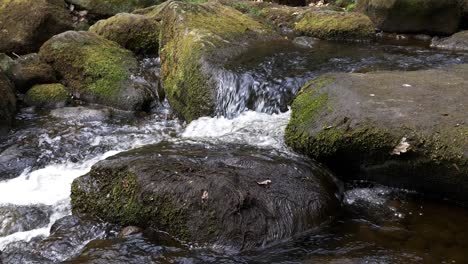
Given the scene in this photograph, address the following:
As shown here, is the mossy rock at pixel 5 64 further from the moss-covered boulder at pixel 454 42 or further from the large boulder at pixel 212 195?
the moss-covered boulder at pixel 454 42

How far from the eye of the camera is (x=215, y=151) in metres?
4.57

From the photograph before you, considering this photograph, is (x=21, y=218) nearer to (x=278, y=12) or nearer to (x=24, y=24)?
(x=24, y=24)

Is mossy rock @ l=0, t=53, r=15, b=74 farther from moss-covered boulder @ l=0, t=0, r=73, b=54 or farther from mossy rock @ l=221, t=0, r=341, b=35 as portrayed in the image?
mossy rock @ l=221, t=0, r=341, b=35

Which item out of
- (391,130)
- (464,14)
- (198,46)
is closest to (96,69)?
(198,46)

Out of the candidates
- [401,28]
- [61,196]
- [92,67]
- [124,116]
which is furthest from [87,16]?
[61,196]

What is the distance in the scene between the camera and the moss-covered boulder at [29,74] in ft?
25.7

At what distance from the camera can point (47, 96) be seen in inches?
301

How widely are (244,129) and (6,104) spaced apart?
144 inches

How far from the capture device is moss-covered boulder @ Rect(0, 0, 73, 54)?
948 cm

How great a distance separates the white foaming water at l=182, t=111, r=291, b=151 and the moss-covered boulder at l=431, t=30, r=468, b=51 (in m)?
4.48

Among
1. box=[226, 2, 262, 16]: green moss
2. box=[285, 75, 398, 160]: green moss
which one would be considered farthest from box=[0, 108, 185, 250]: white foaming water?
box=[226, 2, 262, 16]: green moss

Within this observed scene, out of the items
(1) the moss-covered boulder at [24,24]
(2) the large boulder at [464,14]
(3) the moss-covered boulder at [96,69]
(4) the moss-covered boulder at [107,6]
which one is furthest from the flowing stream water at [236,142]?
(4) the moss-covered boulder at [107,6]

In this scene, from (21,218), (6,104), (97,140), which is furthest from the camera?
(6,104)

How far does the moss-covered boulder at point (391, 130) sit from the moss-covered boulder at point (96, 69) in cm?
342
